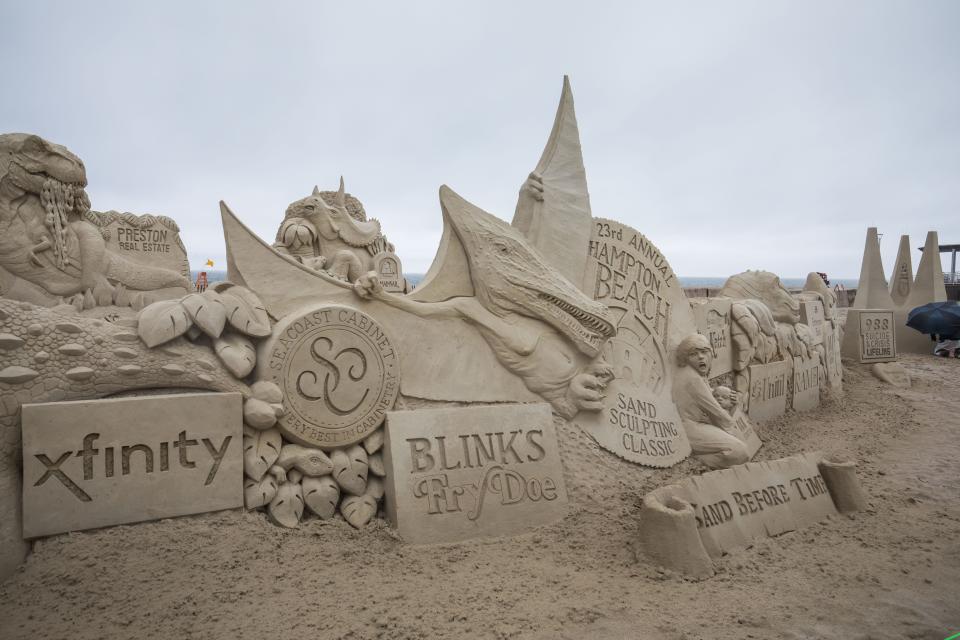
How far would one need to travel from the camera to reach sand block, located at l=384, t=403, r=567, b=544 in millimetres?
2771

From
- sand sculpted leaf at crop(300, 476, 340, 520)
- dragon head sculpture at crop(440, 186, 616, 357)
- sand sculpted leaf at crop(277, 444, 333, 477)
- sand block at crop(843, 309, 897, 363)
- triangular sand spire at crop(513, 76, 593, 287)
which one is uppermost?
triangular sand spire at crop(513, 76, 593, 287)

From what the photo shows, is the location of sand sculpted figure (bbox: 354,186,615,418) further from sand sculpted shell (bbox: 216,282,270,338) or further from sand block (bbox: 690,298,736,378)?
sand block (bbox: 690,298,736,378)

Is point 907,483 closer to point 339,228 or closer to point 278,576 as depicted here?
point 278,576

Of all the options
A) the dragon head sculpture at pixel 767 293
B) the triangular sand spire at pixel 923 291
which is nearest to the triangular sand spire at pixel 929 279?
the triangular sand spire at pixel 923 291

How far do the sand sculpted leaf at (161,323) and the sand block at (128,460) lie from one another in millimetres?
271

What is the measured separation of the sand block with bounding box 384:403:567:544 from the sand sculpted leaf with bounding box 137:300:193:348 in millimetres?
1075

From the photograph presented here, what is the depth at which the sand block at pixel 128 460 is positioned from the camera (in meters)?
2.16

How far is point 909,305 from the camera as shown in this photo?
11.7 metres

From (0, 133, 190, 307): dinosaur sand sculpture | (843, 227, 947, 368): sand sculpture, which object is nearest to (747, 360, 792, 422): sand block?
(843, 227, 947, 368): sand sculpture

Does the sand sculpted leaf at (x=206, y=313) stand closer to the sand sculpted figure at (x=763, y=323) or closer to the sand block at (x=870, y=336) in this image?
the sand sculpted figure at (x=763, y=323)

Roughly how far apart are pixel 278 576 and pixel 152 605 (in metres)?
0.44

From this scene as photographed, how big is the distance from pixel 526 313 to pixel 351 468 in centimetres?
142

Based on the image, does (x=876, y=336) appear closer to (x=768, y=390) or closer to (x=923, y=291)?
(x=768, y=390)

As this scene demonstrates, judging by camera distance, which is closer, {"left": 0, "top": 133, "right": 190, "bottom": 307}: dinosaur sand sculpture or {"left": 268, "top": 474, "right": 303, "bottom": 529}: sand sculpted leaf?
{"left": 268, "top": 474, "right": 303, "bottom": 529}: sand sculpted leaf
